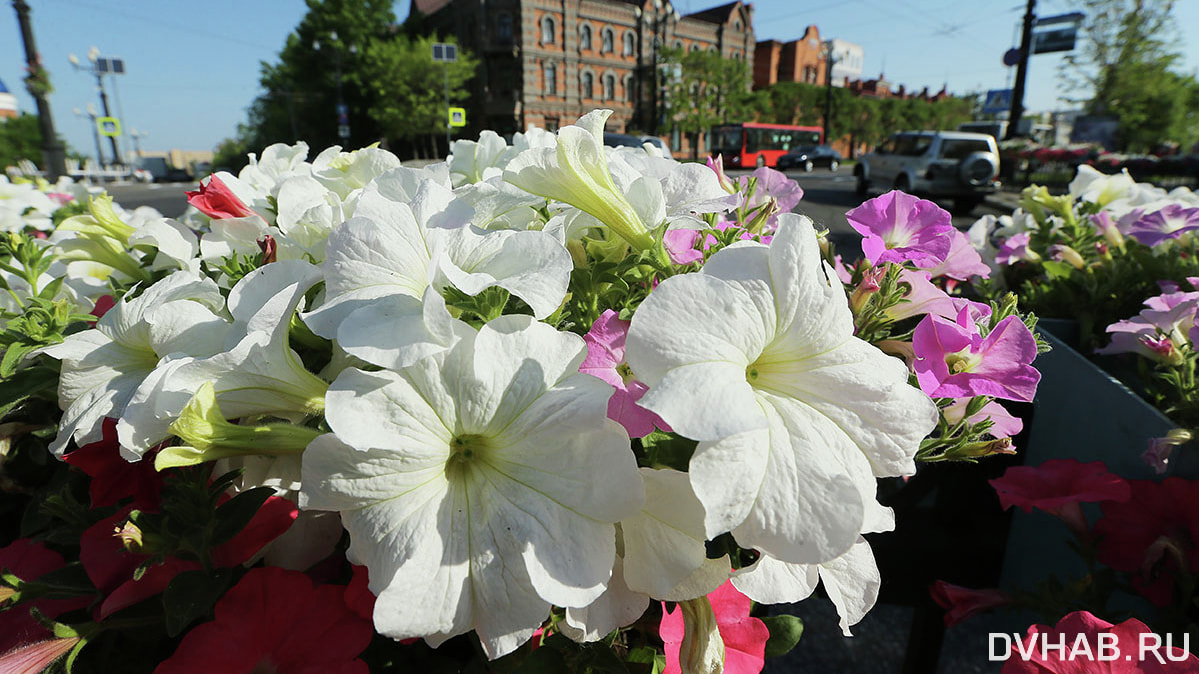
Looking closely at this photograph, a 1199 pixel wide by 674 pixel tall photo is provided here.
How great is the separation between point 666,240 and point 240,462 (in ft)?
1.78

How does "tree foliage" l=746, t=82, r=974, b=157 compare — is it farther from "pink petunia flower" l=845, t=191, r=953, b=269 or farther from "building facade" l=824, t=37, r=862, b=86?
"pink petunia flower" l=845, t=191, r=953, b=269

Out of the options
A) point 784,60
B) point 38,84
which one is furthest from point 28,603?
point 784,60

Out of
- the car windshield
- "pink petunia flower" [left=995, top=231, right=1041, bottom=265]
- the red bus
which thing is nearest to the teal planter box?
"pink petunia flower" [left=995, top=231, right=1041, bottom=265]

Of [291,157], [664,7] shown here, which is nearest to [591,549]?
[291,157]

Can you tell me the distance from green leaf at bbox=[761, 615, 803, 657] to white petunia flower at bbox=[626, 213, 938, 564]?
304 millimetres

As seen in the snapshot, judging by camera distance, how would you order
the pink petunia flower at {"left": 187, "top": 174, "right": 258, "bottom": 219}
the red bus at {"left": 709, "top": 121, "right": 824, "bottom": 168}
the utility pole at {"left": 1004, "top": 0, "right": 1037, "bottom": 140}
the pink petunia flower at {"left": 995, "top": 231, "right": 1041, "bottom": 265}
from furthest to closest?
the red bus at {"left": 709, "top": 121, "right": 824, "bottom": 168} → the utility pole at {"left": 1004, "top": 0, "right": 1037, "bottom": 140} → the pink petunia flower at {"left": 995, "top": 231, "right": 1041, "bottom": 265} → the pink petunia flower at {"left": 187, "top": 174, "right": 258, "bottom": 219}

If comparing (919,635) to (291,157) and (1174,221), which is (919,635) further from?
(291,157)

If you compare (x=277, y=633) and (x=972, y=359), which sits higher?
(x=972, y=359)

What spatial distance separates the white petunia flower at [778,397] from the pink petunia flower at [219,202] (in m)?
0.74

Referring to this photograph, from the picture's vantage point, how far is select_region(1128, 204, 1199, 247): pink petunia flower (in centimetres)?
146

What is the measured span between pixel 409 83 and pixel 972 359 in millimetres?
33903

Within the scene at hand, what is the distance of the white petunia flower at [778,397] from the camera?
449 millimetres

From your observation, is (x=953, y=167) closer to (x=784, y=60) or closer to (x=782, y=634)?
(x=782, y=634)

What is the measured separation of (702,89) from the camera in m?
35.5
